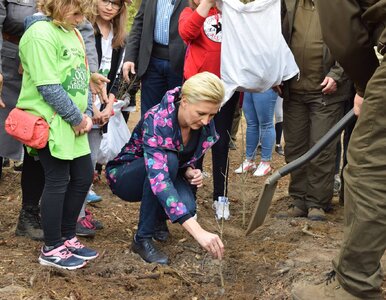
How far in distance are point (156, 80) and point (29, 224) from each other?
158 cm

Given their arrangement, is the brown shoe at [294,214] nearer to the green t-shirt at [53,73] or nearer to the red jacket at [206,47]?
A: the red jacket at [206,47]

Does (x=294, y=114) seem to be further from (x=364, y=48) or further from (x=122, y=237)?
(x=364, y=48)

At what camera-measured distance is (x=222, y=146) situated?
5.06 meters

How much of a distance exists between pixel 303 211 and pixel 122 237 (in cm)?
150

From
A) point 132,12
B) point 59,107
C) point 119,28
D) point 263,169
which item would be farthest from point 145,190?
point 132,12

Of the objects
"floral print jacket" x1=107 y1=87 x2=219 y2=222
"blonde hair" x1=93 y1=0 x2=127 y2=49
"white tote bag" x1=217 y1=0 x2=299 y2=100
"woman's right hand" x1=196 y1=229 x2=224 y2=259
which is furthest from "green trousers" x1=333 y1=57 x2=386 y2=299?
"blonde hair" x1=93 y1=0 x2=127 y2=49

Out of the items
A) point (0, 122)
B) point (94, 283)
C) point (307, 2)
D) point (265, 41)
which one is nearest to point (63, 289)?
point (94, 283)

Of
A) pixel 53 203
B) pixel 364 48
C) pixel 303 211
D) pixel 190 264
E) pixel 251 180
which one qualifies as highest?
pixel 364 48

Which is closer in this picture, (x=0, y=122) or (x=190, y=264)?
(x=190, y=264)

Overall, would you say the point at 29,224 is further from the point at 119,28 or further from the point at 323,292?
the point at 323,292

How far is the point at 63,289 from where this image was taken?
3512mm

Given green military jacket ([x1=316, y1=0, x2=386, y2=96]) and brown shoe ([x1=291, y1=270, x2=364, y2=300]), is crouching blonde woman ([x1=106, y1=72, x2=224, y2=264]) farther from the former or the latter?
green military jacket ([x1=316, y1=0, x2=386, y2=96])

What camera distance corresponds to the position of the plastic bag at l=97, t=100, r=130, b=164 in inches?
210

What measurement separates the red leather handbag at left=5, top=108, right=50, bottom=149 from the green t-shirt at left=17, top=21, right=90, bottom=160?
4 cm
